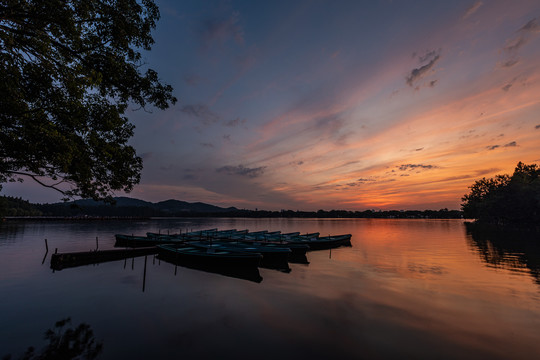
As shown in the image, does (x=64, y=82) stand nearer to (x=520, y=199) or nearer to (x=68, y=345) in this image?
(x=68, y=345)

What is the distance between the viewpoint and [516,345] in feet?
35.7

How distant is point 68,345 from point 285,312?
423 inches

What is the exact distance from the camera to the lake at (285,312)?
10.5 m

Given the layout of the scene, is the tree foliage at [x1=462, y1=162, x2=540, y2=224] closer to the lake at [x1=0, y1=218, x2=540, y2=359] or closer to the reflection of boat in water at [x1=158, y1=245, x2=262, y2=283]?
the lake at [x1=0, y1=218, x2=540, y2=359]

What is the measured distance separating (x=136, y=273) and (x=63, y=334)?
1319cm

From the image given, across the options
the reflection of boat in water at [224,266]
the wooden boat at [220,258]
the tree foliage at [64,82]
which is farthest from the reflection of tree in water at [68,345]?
the wooden boat at [220,258]

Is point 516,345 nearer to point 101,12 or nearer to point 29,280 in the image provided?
point 101,12

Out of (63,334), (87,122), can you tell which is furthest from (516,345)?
(87,122)

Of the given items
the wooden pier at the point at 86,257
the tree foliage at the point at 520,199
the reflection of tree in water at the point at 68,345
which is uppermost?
the tree foliage at the point at 520,199

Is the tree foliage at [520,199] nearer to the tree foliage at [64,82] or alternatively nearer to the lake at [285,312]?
the lake at [285,312]

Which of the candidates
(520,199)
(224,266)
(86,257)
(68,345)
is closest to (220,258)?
(224,266)

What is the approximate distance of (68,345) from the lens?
10.6 m

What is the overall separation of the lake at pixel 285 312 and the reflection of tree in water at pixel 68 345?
33 cm

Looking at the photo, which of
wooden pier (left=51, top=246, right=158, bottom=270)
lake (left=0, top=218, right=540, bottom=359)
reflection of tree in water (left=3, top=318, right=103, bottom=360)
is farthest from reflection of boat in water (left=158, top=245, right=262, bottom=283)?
reflection of tree in water (left=3, top=318, right=103, bottom=360)
